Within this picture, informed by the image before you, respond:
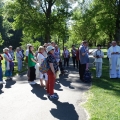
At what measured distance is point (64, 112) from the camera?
659 centimetres

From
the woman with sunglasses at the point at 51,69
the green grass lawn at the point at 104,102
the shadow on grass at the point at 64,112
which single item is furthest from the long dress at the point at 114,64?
the shadow on grass at the point at 64,112

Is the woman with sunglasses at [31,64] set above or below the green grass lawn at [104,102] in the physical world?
above

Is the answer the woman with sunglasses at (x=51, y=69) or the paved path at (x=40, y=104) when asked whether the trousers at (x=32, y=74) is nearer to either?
the paved path at (x=40, y=104)

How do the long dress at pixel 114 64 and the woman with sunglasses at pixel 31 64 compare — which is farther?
the long dress at pixel 114 64

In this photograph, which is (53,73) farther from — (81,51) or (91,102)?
(81,51)

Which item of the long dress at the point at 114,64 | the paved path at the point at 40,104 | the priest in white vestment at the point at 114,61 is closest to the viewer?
the paved path at the point at 40,104

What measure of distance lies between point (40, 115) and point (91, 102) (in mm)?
1938

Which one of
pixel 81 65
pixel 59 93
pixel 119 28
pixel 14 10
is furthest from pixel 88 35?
pixel 59 93

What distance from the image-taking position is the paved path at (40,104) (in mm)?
A: 6250

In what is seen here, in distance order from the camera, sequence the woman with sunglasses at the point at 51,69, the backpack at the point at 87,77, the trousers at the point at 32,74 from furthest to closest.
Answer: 1. the backpack at the point at 87,77
2. the trousers at the point at 32,74
3. the woman with sunglasses at the point at 51,69

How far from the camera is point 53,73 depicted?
789 centimetres

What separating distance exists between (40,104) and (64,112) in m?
1.11

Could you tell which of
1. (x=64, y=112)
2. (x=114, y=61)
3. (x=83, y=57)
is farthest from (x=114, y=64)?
(x=64, y=112)

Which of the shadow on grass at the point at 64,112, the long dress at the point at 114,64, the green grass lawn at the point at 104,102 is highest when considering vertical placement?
the long dress at the point at 114,64
